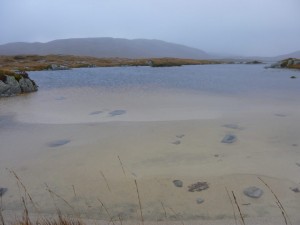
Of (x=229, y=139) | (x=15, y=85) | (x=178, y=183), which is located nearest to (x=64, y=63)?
(x=15, y=85)

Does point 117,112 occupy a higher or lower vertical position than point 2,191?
lower

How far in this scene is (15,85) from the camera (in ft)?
83.4

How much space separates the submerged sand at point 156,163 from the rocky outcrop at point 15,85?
11.3 m

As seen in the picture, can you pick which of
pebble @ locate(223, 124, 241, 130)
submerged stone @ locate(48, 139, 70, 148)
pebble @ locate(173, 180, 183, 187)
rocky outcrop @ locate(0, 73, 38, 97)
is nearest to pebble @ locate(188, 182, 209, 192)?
pebble @ locate(173, 180, 183, 187)

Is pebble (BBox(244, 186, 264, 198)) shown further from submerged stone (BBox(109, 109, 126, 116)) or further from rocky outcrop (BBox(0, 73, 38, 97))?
rocky outcrop (BBox(0, 73, 38, 97))

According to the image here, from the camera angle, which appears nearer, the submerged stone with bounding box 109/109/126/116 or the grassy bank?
the submerged stone with bounding box 109/109/126/116

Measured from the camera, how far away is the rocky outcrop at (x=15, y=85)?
24.3 m

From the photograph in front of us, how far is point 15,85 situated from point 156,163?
Result: 21509 millimetres

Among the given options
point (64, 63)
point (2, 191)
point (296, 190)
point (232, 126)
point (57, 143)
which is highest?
point (296, 190)

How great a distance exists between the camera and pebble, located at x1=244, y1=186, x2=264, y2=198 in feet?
19.4

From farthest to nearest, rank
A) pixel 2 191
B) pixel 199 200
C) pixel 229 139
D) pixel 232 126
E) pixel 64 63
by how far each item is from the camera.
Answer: pixel 64 63
pixel 232 126
pixel 229 139
pixel 2 191
pixel 199 200

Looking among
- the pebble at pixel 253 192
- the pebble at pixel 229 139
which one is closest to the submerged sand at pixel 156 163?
the pebble at pixel 253 192

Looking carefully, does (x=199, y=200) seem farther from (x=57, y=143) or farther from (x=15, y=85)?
(x=15, y=85)

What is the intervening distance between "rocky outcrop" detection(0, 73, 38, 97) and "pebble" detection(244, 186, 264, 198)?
22798mm
